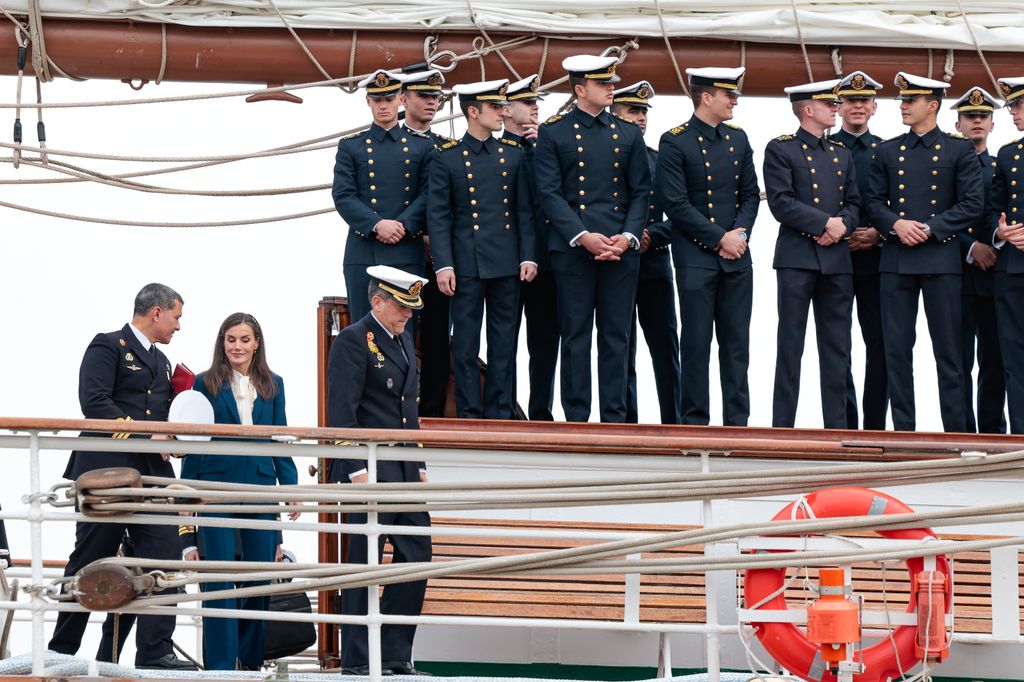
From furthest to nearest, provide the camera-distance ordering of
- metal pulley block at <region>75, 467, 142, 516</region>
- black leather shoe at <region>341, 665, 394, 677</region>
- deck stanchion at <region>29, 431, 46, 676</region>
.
→ 1. black leather shoe at <region>341, 665, 394, 677</region>
2. metal pulley block at <region>75, 467, 142, 516</region>
3. deck stanchion at <region>29, 431, 46, 676</region>

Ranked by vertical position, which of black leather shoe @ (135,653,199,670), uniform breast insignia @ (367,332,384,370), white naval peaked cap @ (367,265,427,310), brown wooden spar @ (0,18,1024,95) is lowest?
black leather shoe @ (135,653,199,670)

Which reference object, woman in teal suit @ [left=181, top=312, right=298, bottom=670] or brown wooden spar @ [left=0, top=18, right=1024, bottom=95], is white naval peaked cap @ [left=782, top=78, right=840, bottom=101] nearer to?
brown wooden spar @ [left=0, top=18, right=1024, bottom=95]

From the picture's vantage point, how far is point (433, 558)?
669 cm

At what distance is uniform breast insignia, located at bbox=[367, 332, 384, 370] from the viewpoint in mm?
6504

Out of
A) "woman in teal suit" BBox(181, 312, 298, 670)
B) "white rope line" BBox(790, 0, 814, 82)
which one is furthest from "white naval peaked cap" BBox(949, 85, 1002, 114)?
"woman in teal suit" BBox(181, 312, 298, 670)

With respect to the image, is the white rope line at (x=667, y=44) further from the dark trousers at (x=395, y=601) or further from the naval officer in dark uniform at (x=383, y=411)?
the dark trousers at (x=395, y=601)

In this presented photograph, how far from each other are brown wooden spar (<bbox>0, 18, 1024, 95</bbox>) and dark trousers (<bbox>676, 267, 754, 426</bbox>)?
1189 millimetres

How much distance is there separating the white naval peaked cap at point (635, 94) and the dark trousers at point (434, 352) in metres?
1.29

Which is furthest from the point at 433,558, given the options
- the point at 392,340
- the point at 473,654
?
the point at 392,340

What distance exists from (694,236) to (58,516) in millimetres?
3446

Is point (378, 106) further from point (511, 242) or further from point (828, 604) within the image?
point (828, 604)

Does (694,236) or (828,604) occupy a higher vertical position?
(694,236)

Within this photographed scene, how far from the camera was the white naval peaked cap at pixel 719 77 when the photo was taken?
26.1ft

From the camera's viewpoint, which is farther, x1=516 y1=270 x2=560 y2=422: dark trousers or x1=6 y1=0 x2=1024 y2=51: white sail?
x1=6 y1=0 x2=1024 y2=51: white sail
